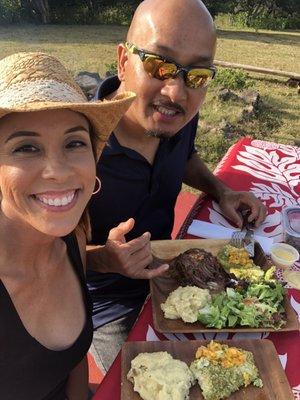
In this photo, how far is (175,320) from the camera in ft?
5.82

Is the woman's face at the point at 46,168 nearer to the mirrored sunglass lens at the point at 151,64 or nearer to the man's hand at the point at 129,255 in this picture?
the man's hand at the point at 129,255

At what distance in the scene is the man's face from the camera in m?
2.20

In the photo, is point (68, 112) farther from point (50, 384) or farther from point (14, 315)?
point (50, 384)

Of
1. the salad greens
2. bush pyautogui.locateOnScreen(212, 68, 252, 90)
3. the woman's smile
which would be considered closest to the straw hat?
the woman's smile

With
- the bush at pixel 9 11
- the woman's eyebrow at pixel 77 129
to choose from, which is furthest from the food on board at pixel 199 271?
the bush at pixel 9 11

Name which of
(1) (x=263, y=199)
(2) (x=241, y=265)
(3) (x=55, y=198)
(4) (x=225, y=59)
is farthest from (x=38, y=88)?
(4) (x=225, y=59)

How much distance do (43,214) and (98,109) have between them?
15.5 inches

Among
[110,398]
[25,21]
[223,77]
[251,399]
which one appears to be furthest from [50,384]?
[25,21]

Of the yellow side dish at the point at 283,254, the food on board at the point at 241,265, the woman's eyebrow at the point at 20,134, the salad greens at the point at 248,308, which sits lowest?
the yellow side dish at the point at 283,254

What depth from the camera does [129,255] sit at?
76.7 inches

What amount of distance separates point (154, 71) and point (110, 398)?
1.53 metres

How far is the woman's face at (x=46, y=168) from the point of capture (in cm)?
134

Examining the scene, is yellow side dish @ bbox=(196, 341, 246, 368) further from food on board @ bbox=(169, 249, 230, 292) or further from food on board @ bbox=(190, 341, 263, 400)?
food on board @ bbox=(169, 249, 230, 292)

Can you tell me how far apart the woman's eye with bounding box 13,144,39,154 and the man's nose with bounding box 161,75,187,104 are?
108cm
